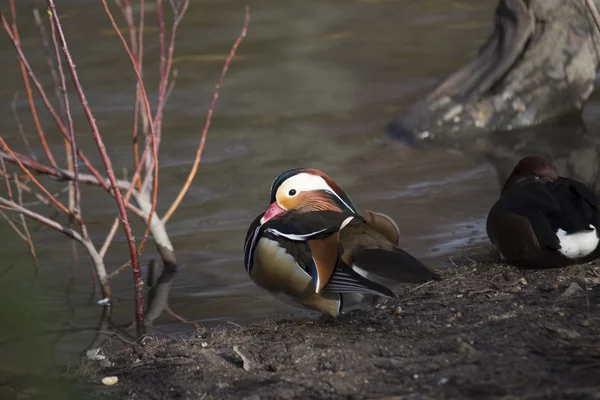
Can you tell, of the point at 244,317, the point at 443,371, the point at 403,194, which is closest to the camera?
the point at 443,371

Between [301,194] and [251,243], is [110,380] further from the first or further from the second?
[301,194]

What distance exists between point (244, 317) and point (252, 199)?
2.09 metres

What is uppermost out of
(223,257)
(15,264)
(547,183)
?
(15,264)

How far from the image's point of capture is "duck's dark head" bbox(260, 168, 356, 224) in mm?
4491

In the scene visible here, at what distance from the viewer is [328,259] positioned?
3.93m

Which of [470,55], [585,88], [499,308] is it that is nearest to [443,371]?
[499,308]

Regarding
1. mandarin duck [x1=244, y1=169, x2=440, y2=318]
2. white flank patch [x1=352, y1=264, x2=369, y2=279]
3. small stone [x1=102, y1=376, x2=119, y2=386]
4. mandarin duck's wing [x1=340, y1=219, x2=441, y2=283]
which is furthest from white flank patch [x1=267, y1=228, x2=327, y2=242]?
small stone [x1=102, y1=376, x2=119, y2=386]

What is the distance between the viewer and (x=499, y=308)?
156 inches

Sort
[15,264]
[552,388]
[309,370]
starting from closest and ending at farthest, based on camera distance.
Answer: [15,264] → [552,388] → [309,370]

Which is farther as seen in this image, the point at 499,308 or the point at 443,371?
the point at 499,308

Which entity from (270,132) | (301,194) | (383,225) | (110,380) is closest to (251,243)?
(301,194)

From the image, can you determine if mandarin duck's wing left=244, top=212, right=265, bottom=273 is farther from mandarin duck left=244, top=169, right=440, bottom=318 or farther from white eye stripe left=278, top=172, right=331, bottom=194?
white eye stripe left=278, top=172, right=331, bottom=194

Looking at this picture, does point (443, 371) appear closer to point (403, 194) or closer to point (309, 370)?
point (309, 370)

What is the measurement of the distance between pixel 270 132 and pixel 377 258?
505 cm
